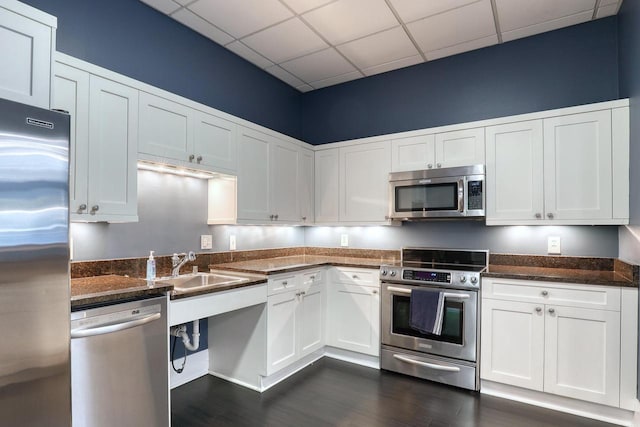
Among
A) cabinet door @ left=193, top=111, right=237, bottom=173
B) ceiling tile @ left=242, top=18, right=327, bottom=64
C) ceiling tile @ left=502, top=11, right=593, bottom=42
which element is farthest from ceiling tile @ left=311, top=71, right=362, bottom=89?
cabinet door @ left=193, top=111, right=237, bottom=173

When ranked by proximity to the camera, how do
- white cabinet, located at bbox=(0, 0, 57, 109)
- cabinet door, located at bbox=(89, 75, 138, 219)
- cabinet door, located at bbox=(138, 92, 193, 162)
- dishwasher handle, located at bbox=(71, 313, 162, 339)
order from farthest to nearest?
cabinet door, located at bbox=(138, 92, 193, 162) → cabinet door, located at bbox=(89, 75, 138, 219) → dishwasher handle, located at bbox=(71, 313, 162, 339) → white cabinet, located at bbox=(0, 0, 57, 109)

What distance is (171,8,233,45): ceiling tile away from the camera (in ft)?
9.46

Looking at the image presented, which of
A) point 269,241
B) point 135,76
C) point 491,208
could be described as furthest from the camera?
point 269,241

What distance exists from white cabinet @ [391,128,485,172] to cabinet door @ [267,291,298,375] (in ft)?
5.54

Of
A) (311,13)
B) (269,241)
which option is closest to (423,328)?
(269,241)

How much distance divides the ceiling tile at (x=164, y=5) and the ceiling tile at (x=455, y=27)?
1.95 m

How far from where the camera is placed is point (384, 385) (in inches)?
115

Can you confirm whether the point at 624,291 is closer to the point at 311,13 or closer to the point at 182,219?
the point at 311,13

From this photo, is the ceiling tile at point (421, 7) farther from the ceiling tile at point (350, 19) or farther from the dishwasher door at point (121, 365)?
the dishwasher door at point (121, 365)

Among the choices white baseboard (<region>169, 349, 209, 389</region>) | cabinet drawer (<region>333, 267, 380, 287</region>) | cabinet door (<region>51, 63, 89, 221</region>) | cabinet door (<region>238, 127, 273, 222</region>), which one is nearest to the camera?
cabinet door (<region>51, 63, 89, 221</region>)

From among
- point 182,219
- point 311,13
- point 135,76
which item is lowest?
point 182,219

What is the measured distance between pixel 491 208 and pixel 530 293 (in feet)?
2.56

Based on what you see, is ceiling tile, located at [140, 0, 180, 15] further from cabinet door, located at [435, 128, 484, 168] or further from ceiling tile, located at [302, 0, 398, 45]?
cabinet door, located at [435, 128, 484, 168]

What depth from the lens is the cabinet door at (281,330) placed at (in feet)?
9.27
